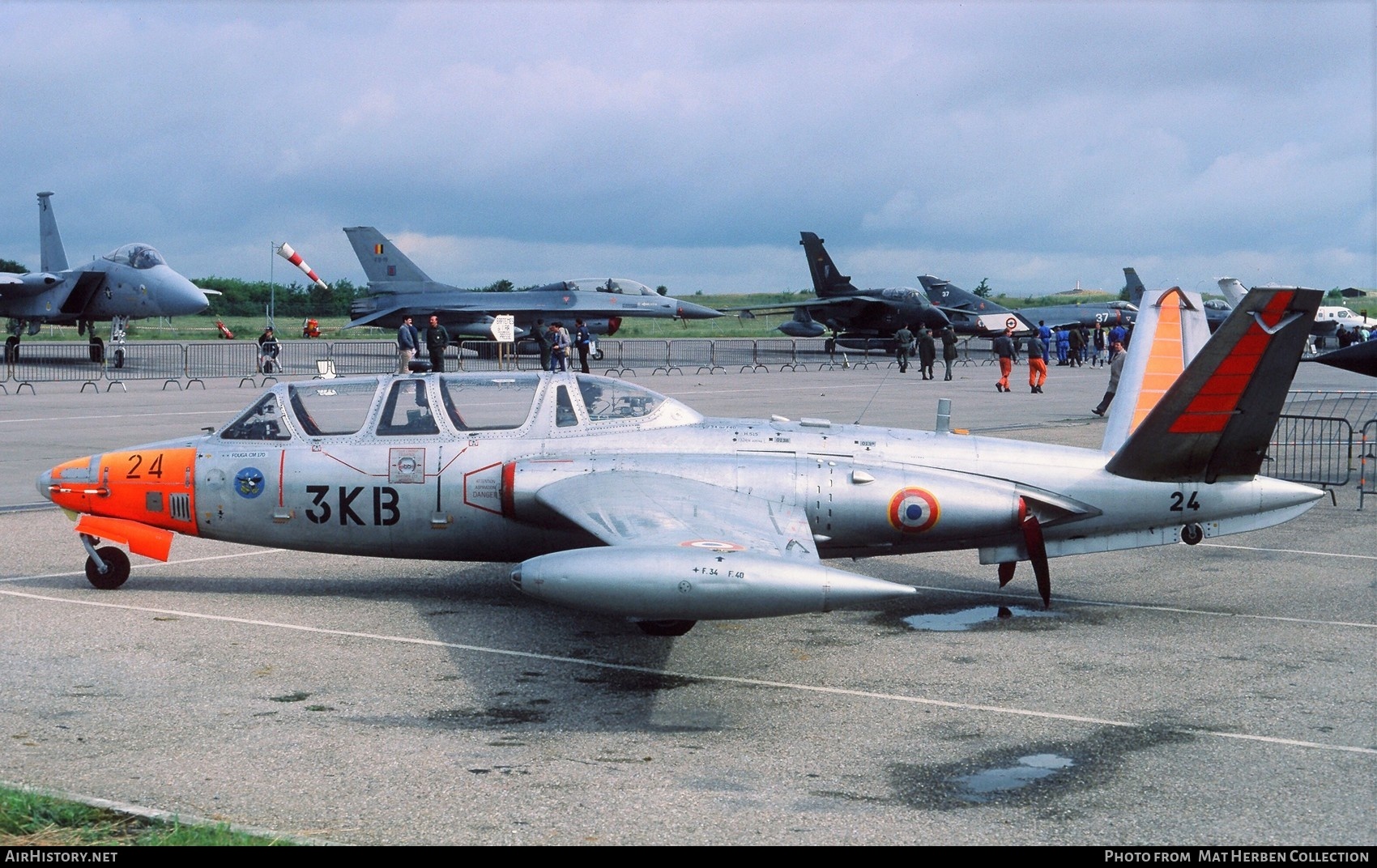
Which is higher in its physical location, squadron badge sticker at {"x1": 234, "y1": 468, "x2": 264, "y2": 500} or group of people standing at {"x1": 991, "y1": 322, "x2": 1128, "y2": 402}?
group of people standing at {"x1": 991, "y1": 322, "x2": 1128, "y2": 402}

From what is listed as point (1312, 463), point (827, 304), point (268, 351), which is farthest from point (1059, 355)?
point (1312, 463)

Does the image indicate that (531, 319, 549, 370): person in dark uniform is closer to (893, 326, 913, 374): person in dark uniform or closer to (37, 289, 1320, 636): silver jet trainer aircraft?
(893, 326, 913, 374): person in dark uniform

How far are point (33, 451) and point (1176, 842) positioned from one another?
1991 cm

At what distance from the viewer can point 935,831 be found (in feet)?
18.8

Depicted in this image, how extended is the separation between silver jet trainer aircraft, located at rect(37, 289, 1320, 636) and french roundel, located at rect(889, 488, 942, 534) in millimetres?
19

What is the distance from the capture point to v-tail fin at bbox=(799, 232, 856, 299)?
65062 mm

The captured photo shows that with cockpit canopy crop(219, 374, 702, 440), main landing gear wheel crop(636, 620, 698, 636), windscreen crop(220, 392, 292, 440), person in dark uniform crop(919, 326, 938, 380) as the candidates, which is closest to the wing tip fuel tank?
main landing gear wheel crop(636, 620, 698, 636)

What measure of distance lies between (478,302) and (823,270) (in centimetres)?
1937

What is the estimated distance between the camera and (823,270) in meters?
65.2

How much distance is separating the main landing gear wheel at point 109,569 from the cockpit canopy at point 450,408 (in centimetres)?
140

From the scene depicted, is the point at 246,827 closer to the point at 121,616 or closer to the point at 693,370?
the point at 121,616

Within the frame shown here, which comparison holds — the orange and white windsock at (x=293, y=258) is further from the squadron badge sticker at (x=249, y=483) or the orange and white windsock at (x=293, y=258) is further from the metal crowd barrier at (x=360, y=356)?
the squadron badge sticker at (x=249, y=483)

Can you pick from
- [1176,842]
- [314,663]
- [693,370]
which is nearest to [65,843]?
[314,663]

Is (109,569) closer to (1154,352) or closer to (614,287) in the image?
(1154,352)
